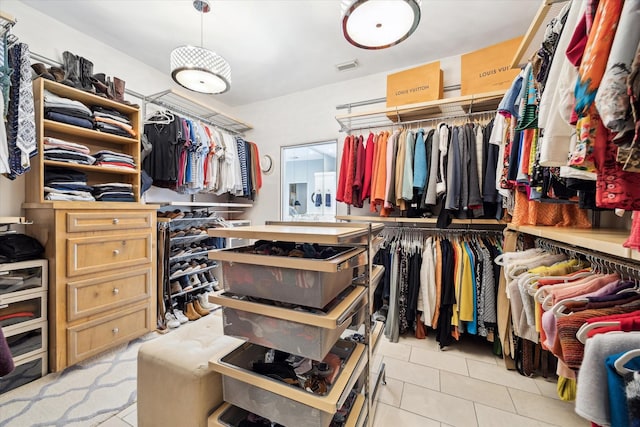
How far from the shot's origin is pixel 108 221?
78.4 inches

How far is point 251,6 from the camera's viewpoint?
80.5 inches

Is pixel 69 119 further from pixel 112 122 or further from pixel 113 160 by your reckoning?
pixel 113 160

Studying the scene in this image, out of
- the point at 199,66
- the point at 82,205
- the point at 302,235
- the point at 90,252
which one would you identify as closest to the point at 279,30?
the point at 199,66

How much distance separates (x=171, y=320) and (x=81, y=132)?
180 centimetres

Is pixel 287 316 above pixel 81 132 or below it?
below

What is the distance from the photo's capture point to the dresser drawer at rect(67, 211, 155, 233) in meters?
1.80

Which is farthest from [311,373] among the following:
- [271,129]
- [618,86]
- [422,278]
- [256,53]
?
[271,129]

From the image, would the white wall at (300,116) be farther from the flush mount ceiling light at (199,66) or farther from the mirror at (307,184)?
the flush mount ceiling light at (199,66)

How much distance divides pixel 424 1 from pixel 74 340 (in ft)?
11.7

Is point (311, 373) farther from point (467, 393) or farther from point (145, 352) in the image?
point (467, 393)

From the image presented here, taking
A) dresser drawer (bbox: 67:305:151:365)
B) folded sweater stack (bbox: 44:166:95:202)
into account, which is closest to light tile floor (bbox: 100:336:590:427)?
dresser drawer (bbox: 67:305:151:365)

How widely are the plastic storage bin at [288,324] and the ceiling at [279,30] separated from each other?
2.24 m

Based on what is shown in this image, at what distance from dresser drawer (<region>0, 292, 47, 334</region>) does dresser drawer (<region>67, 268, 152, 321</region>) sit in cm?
14

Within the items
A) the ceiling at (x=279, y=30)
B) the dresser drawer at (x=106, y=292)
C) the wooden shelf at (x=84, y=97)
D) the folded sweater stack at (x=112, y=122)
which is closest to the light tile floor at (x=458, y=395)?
the dresser drawer at (x=106, y=292)
